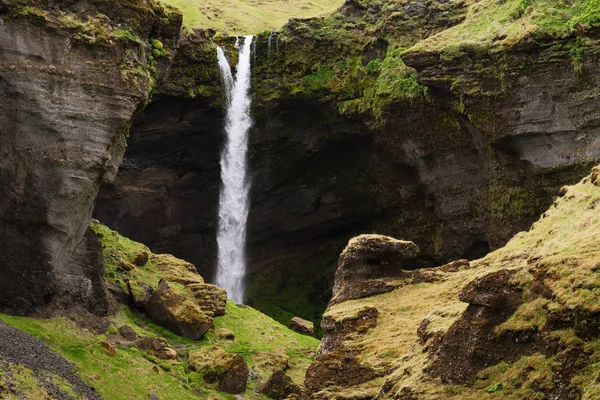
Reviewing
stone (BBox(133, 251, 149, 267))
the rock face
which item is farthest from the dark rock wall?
the rock face

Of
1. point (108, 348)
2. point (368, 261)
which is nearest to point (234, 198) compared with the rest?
point (108, 348)

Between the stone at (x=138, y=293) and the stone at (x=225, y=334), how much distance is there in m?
5.49

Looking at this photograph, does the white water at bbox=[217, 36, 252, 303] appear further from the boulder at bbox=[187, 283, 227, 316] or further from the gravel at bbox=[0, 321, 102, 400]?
the gravel at bbox=[0, 321, 102, 400]

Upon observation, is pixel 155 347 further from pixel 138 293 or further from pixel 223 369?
pixel 138 293

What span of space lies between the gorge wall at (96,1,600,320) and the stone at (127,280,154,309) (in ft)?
66.5

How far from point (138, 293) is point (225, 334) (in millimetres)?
6689

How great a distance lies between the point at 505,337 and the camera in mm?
22734

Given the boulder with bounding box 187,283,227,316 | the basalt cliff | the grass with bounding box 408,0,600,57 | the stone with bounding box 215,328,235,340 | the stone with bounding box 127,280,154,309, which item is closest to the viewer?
the basalt cliff

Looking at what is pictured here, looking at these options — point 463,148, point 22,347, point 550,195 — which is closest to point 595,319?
point 22,347

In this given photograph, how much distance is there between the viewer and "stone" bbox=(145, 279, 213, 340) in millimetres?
54406

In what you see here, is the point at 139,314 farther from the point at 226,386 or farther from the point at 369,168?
the point at 369,168

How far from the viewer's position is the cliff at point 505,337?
20.5 m

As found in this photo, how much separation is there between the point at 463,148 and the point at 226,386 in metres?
31.5

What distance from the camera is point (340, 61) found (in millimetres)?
75062
